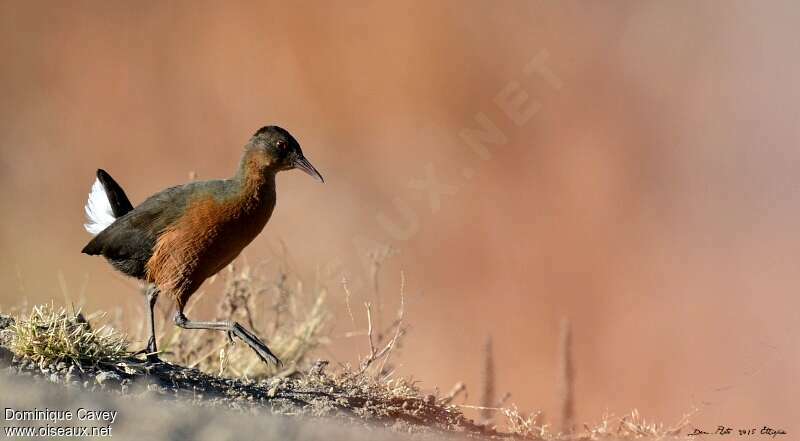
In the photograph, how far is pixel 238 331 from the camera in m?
6.75

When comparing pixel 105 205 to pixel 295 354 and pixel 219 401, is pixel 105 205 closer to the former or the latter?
pixel 295 354

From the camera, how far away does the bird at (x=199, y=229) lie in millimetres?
6852

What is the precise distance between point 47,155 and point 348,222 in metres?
5.82

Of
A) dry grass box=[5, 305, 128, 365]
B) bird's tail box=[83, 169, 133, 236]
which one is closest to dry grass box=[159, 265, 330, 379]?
bird's tail box=[83, 169, 133, 236]

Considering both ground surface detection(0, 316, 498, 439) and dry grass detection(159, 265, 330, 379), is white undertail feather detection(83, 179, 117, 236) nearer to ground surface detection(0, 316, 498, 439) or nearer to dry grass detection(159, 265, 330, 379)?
dry grass detection(159, 265, 330, 379)

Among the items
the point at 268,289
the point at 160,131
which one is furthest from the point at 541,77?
the point at 268,289

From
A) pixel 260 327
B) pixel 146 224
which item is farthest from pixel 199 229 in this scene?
pixel 260 327

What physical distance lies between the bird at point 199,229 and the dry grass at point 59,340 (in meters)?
0.90

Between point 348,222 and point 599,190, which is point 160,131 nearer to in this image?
point 348,222

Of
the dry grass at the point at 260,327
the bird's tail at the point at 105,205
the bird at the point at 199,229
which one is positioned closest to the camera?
the bird at the point at 199,229

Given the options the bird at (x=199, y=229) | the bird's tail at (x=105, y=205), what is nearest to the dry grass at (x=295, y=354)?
the bird at (x=199, y=229)

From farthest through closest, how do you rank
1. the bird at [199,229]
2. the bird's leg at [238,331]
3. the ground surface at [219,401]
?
the bird at [199,229] < the bird's leg at [238,331] < the ground surface at [219,401]

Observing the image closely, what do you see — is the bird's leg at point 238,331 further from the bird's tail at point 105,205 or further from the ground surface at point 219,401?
the bird's tail at point 105,205

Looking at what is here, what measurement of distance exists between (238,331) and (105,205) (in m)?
1.86
